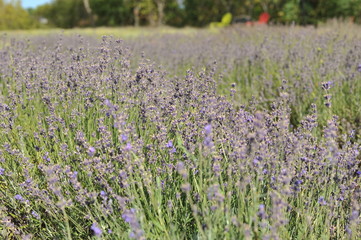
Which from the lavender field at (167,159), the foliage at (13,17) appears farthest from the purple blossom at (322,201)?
the foliage at (13,17)

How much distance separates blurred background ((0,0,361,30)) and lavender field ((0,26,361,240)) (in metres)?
13.9

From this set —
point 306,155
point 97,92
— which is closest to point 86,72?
point 97,92

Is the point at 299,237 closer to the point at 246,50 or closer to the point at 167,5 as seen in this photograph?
the point at 246,50

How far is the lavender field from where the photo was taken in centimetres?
170

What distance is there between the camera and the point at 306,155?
219 cm

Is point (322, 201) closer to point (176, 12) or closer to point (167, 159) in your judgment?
point (167, 159)

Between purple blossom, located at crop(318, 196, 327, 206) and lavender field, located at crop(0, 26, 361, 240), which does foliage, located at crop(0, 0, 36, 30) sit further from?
purple blossom, located at crop(318, 196, 327, 206)

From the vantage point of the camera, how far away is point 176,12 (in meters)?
30.2

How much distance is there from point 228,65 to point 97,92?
276 cm

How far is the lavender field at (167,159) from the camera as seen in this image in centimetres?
170

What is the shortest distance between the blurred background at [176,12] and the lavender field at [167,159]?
13863 mm

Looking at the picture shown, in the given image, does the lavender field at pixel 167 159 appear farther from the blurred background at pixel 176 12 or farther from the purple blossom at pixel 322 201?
the blurred background at pixel 176 12

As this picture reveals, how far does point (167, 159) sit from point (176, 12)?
29.4m

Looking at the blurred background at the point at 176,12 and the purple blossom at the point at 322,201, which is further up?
the blurred background at the point at 176,12
